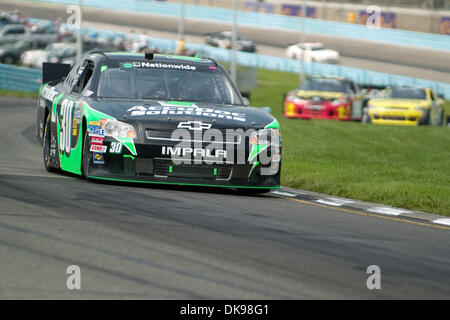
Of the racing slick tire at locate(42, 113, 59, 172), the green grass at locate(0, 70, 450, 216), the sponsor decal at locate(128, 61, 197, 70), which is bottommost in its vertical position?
the green grass at locate(0, 70, 450, 216)

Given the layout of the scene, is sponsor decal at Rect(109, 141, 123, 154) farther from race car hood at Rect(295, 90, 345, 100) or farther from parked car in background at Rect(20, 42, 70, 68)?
parked car in background at Rect(20, 42, 70, 68)

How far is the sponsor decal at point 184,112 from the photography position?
10.3 m

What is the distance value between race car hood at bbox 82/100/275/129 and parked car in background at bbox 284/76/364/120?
1706cm

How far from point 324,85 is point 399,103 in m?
2.95

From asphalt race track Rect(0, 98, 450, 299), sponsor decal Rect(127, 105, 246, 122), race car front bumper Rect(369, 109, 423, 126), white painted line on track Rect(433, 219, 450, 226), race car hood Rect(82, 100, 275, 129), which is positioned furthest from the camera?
race car front bumper Rect(369, 109, 423, 126)

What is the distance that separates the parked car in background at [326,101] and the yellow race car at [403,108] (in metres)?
0.68

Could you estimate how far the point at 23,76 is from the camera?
38.1 meters

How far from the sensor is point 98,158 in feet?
33.3

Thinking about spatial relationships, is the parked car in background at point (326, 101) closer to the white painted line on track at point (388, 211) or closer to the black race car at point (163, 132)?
the black race car at point (163, 132)

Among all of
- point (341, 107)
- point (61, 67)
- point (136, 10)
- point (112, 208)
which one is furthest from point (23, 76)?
point (136, 10)

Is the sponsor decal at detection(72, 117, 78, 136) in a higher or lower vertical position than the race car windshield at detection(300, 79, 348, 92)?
higher

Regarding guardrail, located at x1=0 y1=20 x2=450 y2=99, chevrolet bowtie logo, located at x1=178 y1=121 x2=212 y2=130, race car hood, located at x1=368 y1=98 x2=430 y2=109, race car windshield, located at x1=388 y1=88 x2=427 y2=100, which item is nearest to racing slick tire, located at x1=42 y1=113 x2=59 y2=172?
chevrolet bowtie logo, located at x1=178 y1=121 x2=212 y2=130

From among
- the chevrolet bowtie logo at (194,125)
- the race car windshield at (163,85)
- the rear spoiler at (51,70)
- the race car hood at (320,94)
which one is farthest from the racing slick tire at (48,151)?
the race car hood at (320,94)

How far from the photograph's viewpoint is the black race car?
10.1 meters
